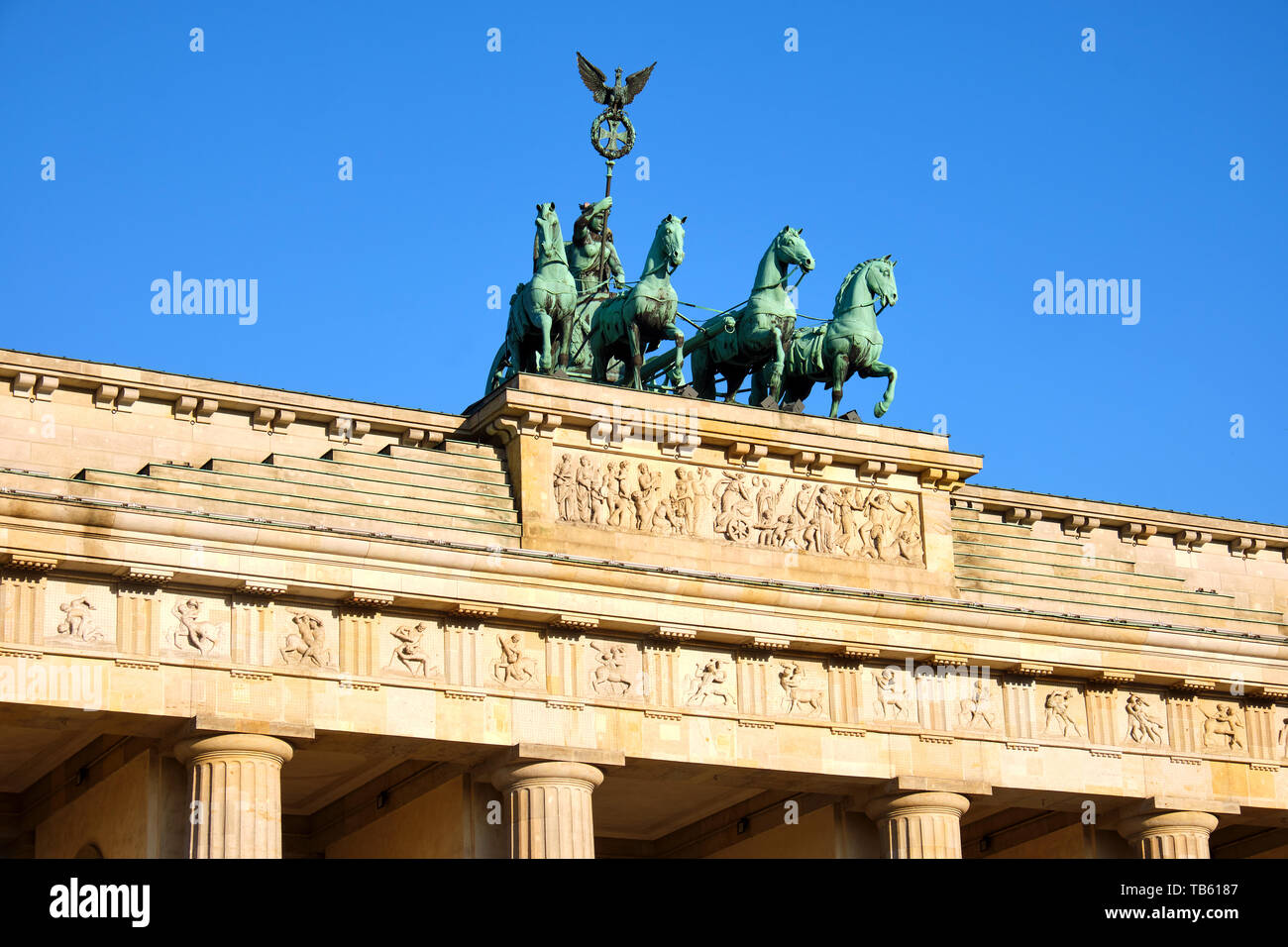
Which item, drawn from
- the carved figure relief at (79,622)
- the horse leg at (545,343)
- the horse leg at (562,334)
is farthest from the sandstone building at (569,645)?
the horse leg at (562,334)

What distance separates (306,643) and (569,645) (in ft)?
12.2

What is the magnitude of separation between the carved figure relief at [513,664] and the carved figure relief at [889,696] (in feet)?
17.6

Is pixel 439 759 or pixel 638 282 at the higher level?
pixel 638 282

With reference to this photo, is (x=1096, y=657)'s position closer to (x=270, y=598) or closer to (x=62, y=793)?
(x=270, y=598)

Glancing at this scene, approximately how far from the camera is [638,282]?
36594mm

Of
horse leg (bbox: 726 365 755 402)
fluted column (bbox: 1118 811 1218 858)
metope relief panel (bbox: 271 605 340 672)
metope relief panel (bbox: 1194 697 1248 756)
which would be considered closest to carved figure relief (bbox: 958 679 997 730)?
fluted column (bbox: 1118 811 1218 858)

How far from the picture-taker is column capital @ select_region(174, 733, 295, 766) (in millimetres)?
30750

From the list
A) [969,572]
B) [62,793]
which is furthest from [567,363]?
[62,793]

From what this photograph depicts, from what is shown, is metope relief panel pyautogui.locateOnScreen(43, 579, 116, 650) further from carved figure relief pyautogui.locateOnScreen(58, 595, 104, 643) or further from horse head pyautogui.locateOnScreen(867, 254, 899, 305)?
horse head pyautogui.locateOnScreen(867, 254, 899, 305)

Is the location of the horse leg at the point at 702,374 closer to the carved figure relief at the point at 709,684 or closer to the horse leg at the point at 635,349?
the horse leg at the point at 635,349

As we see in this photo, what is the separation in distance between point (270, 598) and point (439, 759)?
3.40m

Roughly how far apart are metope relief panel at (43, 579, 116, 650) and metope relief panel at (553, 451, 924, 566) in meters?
6.64
